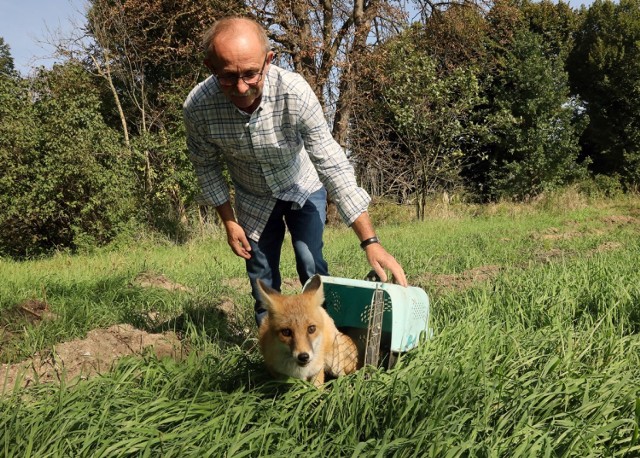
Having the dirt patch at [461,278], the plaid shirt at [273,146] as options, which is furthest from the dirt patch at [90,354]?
the dirt patch at [461,278]

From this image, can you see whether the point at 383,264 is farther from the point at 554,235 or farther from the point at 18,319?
the point at 554,235

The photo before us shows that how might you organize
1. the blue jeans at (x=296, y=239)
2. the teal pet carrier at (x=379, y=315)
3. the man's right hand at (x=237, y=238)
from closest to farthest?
the teal pet carrier at (x=379, y=315) < the man's right hand at (x=237, y=238) < the blue jeans at (x=296, y=239)

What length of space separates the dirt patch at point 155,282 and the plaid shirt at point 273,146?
2423 millimetres

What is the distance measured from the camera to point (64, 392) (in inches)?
100

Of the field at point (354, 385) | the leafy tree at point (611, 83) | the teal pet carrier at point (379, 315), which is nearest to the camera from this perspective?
the field at point (354, 385)

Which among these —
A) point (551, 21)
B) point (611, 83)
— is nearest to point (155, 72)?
point (551, 21)

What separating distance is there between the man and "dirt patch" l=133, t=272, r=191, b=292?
2.25 metres

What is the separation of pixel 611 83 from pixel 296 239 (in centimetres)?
2277

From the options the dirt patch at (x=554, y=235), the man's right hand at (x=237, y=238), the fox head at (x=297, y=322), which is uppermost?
the man's right hand at (x=237, y=238)

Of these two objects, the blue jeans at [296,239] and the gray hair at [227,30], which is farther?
the blue jeans at [296,239]

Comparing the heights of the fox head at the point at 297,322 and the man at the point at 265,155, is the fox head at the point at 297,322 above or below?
below

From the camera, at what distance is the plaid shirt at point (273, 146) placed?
10.4 feet

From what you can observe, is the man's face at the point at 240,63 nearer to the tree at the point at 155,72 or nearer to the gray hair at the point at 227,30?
the gray hair at the point at 227,30

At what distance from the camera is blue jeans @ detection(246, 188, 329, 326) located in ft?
12.0
